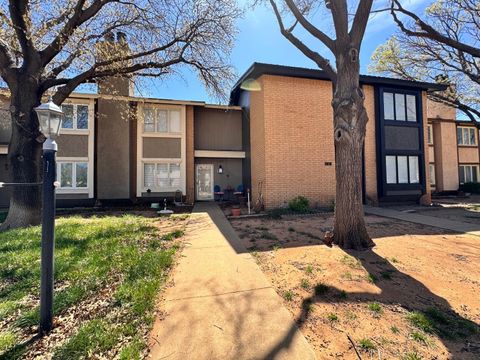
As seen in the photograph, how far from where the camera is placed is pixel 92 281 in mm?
3869

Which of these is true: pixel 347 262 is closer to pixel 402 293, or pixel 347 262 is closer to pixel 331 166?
pixel 402 293

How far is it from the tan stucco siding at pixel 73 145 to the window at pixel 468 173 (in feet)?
95.0

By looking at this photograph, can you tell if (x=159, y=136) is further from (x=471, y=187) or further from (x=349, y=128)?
(x=471, y=187)

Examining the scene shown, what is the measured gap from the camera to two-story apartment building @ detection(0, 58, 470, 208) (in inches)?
443

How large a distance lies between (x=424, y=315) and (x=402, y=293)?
607mm

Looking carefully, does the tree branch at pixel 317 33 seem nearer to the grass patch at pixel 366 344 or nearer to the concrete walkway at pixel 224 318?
the concrete walkway at pixel 224 318

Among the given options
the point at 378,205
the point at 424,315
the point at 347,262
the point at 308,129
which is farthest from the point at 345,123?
the point at 378,205

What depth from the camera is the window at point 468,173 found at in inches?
813

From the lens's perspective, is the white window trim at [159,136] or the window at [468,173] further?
the window at [468,173]

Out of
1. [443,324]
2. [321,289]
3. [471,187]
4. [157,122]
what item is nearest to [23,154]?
[157,122]

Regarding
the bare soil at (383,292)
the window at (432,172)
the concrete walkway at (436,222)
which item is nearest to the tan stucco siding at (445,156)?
the window at (432,172)

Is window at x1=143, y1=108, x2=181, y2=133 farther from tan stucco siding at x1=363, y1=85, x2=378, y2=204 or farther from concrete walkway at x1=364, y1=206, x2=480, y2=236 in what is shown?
concrete walkway at x1=364, y1=206, x2=480, y2=236

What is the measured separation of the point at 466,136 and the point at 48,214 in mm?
28874

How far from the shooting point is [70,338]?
103 inches
